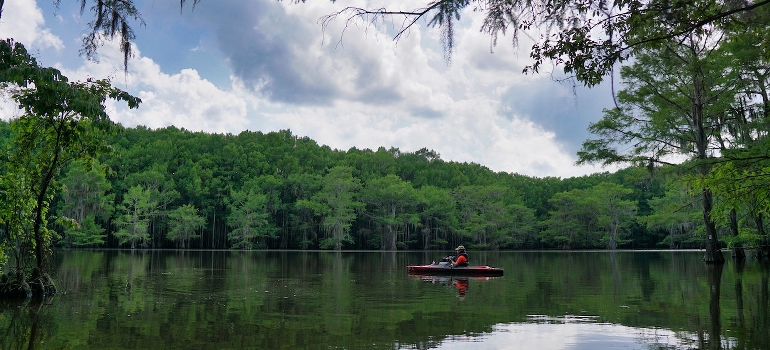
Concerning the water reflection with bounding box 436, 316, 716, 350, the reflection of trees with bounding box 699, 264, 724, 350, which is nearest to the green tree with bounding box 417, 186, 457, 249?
the reflection of trees with bounding box 699, 264, 724, 350

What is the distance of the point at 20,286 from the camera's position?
1275 cm

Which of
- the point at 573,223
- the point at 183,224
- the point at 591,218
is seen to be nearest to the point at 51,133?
the point at 183,224

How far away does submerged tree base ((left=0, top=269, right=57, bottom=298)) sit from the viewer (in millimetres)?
12711

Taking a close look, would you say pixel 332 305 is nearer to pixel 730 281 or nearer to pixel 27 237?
pixel 27 237

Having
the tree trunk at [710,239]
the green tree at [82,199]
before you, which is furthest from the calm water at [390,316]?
the green tree at [82,199]

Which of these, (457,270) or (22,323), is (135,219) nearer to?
(457,270)

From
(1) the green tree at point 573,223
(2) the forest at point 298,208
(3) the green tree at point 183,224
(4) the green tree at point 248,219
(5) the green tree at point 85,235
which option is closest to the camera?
(5) the green tree at point 85,235

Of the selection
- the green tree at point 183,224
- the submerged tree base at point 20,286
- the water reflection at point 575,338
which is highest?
the green tree at point 183,224

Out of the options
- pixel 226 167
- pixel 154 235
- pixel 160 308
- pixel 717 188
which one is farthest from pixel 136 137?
pixel 717 188

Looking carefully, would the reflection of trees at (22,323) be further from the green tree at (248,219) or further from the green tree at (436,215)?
the green tree at (436,215)

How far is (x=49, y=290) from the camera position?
13617mm

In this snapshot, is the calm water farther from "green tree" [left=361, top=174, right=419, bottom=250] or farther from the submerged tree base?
"green tree" [left=361, top=174, right=419, bottom=250]

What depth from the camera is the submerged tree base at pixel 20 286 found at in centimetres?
1271

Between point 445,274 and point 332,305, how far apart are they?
10.1 metres
